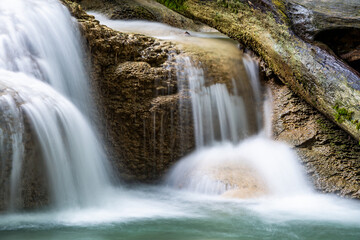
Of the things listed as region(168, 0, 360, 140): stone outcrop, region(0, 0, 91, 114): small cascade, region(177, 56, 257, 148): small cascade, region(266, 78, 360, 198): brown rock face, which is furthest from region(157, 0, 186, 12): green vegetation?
region(266, 78, 360, 198): brown rock face

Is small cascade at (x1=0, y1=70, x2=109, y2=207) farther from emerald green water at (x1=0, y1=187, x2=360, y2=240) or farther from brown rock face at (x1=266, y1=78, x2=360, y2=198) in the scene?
brown rock face at (x1=266, y1=78, x2=360, y2=198)

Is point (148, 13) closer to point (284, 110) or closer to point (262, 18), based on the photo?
point (262, 18)

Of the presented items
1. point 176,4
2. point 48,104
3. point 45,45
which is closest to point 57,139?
point 48,104

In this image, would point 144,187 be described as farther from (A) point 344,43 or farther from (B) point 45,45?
(A) point 344,43

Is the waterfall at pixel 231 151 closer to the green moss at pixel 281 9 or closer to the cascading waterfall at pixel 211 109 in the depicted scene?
the cascading waterfall at pixel 211 109

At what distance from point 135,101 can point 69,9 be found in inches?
57.2

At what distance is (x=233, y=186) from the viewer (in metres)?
4.73

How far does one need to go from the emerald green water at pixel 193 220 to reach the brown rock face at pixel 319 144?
9.8 inches

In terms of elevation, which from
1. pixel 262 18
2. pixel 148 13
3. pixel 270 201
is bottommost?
pixel 270 201

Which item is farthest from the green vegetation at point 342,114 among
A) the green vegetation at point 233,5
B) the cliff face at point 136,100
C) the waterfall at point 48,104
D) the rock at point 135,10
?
the rock at point 135,10

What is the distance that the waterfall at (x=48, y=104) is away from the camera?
3.35 m

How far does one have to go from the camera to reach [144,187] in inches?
201

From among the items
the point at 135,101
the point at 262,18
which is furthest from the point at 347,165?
the point at 135,101

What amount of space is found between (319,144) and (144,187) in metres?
2.29
